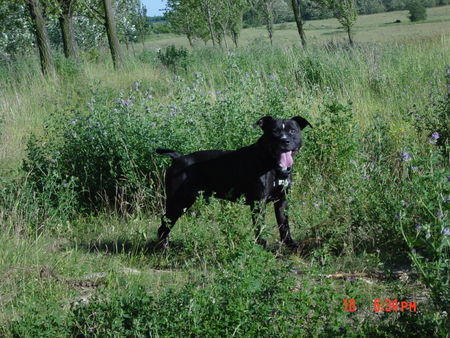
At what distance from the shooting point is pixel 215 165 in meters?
5.84

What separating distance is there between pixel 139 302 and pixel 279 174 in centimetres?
223

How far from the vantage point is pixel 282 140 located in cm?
550

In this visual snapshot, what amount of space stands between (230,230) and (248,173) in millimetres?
1196

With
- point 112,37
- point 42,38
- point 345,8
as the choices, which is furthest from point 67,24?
point 345,8

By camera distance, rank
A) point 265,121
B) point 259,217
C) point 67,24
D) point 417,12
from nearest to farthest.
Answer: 1. point 259,217
2. point 265,121
3. point 67,24
4. point 417,12

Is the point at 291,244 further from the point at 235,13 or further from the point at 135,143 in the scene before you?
the point at 235,13

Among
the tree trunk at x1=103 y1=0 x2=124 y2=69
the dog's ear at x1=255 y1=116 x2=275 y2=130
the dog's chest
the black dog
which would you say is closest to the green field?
the black dog

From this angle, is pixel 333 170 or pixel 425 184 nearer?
pixel 425 184

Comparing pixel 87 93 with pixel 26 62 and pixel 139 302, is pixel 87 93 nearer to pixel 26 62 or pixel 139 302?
pixel 26 62

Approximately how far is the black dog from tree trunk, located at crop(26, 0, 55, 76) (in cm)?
1048

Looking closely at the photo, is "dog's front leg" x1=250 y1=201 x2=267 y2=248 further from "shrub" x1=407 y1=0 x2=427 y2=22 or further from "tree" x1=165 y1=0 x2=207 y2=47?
"shrub" x1=407 y1=0 x2=427 y2=22

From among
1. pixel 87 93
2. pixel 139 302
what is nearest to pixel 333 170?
pixel 139 302

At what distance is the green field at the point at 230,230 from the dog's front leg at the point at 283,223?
0.11 m
